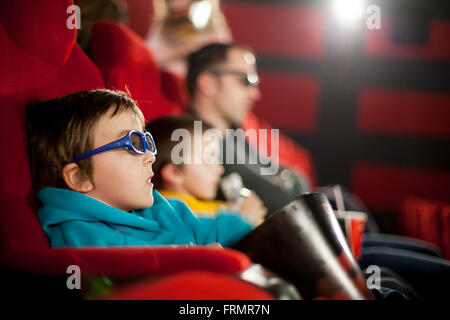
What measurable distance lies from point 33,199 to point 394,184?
2.19 meters

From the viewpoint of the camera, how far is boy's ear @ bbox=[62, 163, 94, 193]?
491mm

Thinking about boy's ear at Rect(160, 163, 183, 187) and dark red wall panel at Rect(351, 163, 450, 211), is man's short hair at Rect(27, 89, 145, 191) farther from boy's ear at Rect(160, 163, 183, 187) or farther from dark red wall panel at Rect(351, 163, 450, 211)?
dark red wall panel at Rect(351, 163, 450, 211)

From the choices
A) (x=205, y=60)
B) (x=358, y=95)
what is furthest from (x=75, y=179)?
(x=358, y=95)

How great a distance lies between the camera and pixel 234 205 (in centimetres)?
78

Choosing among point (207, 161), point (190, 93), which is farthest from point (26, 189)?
point (190, 93)

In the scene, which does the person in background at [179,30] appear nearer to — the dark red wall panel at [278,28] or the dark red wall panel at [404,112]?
the dark red wall panel at [278,28]

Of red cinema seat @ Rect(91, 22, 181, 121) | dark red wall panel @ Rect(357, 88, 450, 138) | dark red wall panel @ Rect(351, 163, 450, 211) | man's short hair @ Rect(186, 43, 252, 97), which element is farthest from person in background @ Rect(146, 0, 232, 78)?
dark red wall panel @ Rect(351, 163, 450, 211)

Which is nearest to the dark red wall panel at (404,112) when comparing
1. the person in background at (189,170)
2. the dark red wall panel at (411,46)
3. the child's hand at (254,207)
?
the dark red wall panel at (411,46)

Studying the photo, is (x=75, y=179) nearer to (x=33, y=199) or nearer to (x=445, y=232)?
(x=33, y=199)

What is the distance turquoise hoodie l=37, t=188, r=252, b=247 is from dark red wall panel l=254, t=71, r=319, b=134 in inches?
75.7

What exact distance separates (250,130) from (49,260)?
1136mm

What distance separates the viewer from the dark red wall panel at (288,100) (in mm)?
2420

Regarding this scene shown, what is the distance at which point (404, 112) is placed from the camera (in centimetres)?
241

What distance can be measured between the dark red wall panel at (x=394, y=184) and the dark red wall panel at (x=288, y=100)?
1.32ft
